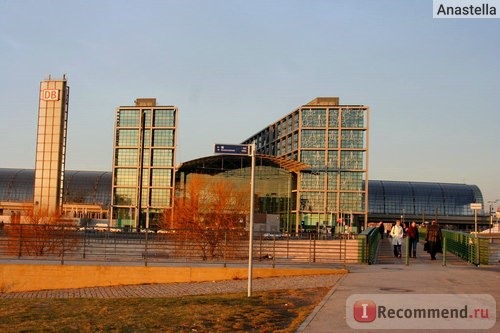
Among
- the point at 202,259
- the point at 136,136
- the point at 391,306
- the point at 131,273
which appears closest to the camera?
the point at 391,306

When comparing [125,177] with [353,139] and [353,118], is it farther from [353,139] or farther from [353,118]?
[353,118]

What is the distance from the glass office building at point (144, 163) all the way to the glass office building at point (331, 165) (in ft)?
69.6

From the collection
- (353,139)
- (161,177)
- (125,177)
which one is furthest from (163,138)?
(353,139)

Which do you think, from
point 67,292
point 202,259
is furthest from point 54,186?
point 67,292

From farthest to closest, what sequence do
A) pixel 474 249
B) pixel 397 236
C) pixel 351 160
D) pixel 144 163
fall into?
pixel 351 160
pixel 144 163
pixel 397 236
pixel 474 249

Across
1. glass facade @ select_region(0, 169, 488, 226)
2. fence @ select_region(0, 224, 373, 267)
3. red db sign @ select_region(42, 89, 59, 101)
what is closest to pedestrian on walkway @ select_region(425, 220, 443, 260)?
fence @ select_region(0, 224, 373, 267)

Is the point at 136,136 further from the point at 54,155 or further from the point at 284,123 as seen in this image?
the point at 54,155

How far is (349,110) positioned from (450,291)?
93766mm

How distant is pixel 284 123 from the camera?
4624 inches

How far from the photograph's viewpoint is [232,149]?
46.6 feet

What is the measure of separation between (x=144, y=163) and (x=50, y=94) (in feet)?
125

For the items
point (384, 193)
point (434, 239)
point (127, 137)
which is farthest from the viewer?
point (384, 193)

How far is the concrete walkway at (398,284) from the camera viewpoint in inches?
440

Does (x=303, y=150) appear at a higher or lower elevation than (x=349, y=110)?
lower
